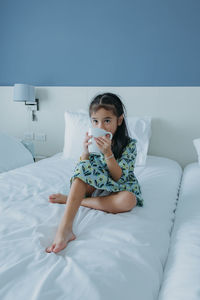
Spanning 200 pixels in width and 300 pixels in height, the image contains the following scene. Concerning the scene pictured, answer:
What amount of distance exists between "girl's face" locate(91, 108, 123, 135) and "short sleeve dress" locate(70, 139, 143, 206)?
0.16 metres

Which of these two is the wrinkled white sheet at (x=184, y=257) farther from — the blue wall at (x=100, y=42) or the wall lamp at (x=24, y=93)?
the wall lamp at (x=24, y=93)

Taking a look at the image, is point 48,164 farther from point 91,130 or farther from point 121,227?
point 121,227

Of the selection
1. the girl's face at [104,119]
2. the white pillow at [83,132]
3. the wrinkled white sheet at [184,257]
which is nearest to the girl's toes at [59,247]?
the wrinkled white sheet at [184,257]

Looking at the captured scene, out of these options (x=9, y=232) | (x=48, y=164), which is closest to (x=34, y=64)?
(x=48, y=164)

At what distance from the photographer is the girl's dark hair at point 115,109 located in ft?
4.12

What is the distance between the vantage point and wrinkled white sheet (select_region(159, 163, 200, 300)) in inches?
23.7

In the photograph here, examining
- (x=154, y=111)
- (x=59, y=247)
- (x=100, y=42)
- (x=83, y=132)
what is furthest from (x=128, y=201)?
(x=100, y=42)

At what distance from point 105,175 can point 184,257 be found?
523 millimetres

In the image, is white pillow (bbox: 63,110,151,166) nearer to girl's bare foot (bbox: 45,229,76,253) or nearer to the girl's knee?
the girl's knee

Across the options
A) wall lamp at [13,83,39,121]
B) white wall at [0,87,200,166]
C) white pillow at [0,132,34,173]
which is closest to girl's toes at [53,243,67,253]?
white pillow at [0,132,34,173]

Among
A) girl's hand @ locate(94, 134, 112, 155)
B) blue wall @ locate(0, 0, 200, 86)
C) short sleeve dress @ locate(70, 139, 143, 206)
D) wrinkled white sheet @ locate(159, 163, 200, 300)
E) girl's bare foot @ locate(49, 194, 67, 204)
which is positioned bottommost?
wrinkled white sheet @ locate(159, 163, 200, 300)

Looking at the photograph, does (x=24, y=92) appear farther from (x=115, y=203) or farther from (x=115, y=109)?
(x=115, y=203)

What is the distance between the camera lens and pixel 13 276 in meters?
0.61

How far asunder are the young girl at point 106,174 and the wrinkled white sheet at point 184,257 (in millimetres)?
219
